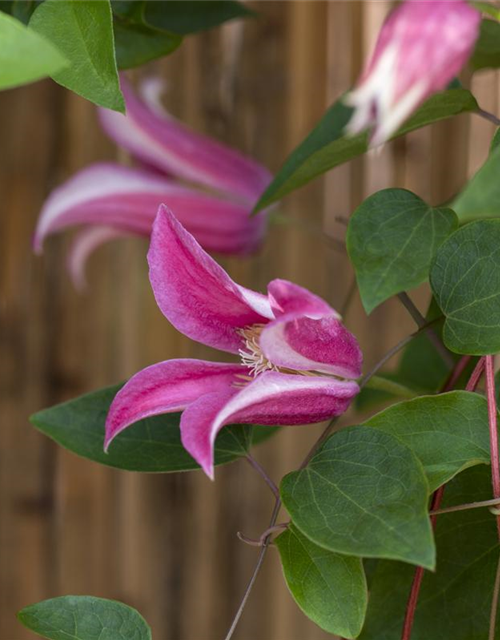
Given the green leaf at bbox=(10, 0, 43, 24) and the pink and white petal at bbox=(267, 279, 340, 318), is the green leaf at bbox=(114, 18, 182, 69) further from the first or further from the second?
the pink and white petal at bbox=(267, 279, 340, 318)

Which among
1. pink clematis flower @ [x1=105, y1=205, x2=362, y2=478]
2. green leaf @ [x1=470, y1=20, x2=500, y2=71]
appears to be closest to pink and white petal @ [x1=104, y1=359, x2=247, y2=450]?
pink clematis flower @ [x1=105, y1=205, x2=362, y2=478]

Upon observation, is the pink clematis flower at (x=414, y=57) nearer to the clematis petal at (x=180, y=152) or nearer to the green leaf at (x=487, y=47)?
the green leaf at (x=487, y=47)

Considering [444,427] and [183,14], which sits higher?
[183,14]

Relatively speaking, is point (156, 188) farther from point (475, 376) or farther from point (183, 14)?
point (475, 376)

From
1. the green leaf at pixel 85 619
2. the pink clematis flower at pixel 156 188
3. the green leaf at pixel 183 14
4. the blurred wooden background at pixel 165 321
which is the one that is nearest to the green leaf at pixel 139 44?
the green leaf at pixel 183 14

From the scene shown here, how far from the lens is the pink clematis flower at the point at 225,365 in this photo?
0.29 m

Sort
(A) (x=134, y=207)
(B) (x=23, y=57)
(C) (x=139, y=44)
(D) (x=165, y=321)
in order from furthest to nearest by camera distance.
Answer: (D) (x=165, y=321) → (A) (x=134, y=207) → (C) (x=139, y=44) → (B) (x=23, y=57)

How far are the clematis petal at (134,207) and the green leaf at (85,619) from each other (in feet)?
0.92

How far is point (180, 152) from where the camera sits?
0.58m

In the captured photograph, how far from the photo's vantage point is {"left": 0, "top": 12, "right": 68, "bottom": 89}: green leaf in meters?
0.19

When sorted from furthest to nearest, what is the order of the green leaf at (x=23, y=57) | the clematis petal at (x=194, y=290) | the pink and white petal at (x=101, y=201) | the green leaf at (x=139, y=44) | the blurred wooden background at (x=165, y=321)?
the blurred wooden background at (x=165, y=321) → the pink and white petal at (x=101, y=201) → the green leaf at (x=139, y=44) → the clematis petal at (x=194, y=290) → the green leaf at (x=23, y=57)

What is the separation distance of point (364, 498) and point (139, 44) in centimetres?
23

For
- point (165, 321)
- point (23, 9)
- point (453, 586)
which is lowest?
point (165, 321)

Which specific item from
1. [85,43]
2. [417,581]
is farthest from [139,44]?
[417,581]
